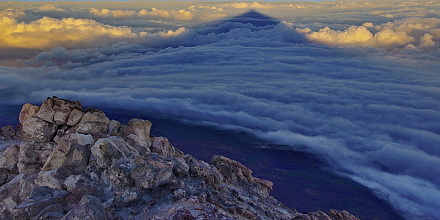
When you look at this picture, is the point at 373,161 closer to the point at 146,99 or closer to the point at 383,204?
the point at 383,204

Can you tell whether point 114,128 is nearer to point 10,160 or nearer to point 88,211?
point 10,160

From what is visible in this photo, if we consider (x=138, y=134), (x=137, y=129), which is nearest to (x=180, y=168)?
(x=138, y=134)

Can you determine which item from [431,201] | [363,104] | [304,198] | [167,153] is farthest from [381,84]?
[167,153]

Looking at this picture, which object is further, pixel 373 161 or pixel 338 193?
pixel 373 161

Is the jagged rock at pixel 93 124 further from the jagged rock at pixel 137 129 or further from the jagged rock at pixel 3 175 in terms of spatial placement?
the jagged rock at pixel 3 175

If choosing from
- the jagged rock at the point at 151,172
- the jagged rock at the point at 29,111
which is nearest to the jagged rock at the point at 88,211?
the jagged rock at the point at 151,172

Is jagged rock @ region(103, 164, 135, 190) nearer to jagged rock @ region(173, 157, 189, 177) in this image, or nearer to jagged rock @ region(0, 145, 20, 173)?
jagged rock @ region(173, 157, 189, 177)

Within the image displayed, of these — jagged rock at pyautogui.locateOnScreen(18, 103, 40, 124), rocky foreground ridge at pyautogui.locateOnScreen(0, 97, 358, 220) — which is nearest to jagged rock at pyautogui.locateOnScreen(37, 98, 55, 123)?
rocky foreground ridge at pyautogui.locateOnScreen(0, 97, 358, 220)
